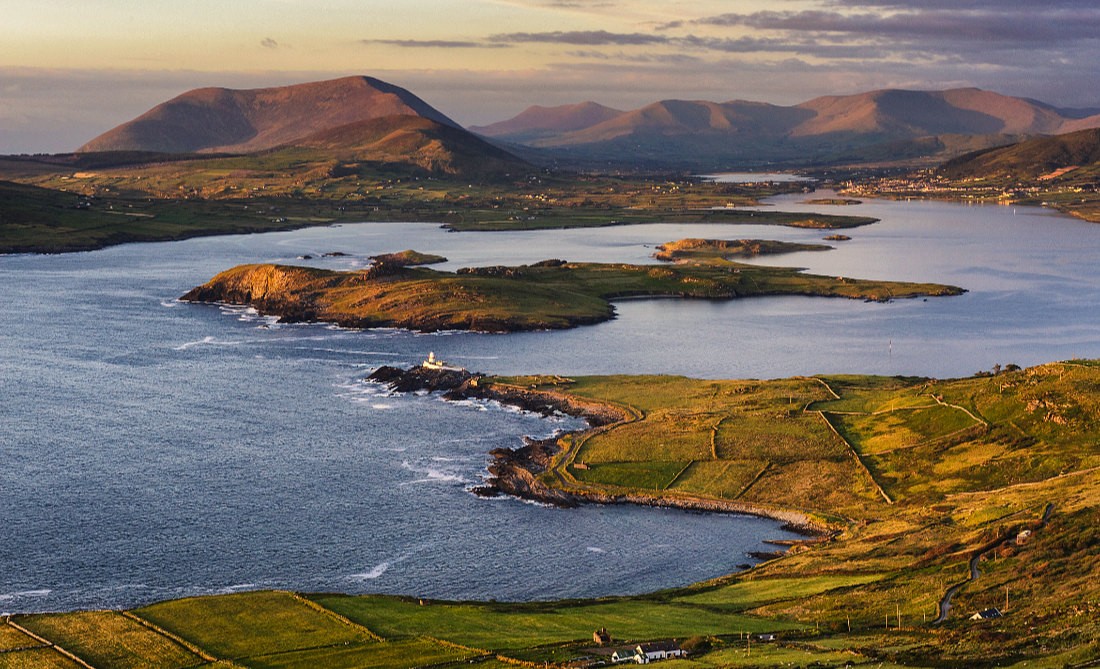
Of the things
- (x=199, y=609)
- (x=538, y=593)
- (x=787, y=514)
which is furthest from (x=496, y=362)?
(x=199, y=609)

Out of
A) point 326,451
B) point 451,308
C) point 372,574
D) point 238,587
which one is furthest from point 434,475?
point 451,308

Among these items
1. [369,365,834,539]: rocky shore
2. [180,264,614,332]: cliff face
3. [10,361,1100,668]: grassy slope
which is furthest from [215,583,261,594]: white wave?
[180,264,614,332]: cliff face

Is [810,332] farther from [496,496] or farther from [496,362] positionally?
[496,496]

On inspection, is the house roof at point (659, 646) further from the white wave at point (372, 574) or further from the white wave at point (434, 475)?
the white wave at point (434, 475)

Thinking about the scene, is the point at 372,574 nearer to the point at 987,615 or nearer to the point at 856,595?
the point at 856,595

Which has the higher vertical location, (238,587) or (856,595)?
(856,595)
